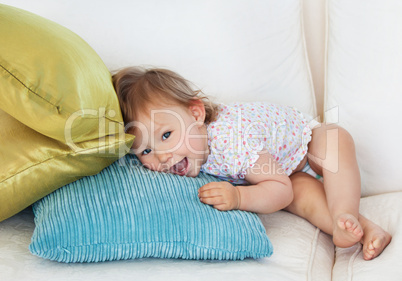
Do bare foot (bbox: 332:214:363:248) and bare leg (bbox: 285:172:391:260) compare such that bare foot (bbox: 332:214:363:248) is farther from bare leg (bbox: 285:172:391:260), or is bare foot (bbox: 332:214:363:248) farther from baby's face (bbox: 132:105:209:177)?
baby's face (bbox: 132:105:209:177)

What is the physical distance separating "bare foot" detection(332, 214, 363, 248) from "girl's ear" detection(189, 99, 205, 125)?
46 cm

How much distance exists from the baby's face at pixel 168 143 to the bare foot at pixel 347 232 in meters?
0.39

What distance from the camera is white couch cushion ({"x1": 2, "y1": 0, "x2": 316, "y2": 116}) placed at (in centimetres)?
137

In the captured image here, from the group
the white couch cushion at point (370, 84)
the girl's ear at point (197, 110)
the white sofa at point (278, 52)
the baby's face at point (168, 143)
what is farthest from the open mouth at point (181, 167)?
the white couch cushion at point (370, 84)

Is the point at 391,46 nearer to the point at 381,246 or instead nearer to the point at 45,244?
the point at 381,246

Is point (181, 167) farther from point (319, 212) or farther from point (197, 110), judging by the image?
point (319, 212)

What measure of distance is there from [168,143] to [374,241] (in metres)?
0.55

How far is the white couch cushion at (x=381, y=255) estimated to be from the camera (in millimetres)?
908

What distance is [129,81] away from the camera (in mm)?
1235

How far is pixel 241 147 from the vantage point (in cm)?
120

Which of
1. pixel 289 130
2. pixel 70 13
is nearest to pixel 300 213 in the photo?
pixel 289 130

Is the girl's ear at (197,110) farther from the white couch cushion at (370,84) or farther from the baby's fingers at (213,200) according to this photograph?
the white couch cushion at (370,84)

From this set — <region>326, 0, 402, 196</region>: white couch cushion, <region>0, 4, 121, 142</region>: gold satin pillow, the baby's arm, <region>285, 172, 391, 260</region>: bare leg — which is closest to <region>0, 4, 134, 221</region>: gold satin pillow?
<region>0, 4, 121, 142</region>: gold satin pillow

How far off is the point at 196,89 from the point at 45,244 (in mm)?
688
